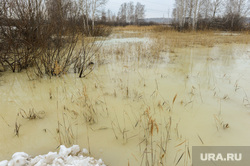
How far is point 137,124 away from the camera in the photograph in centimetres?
168

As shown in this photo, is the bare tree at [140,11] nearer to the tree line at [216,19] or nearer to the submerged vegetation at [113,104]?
the tree line at [216,19]

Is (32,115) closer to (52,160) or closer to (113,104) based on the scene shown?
(52,160)

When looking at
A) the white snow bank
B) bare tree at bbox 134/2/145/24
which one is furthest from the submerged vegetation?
bare tree at bbox 134/2/145/24

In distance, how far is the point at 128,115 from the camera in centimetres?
186

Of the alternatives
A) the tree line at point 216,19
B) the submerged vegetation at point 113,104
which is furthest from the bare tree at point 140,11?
the submerged vegetation at point 113,104

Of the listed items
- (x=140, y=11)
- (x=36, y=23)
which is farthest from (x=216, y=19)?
(x=140, y=11)

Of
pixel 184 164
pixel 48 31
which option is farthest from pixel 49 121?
pixel 48 31

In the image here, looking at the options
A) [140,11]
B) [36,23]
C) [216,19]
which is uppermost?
[140,11]

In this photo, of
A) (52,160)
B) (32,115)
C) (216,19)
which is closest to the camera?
(52,160)

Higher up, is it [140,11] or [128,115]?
[140,11]

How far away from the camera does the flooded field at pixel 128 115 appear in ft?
4.45

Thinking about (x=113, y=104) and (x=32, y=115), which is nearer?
(x=32, y=115)

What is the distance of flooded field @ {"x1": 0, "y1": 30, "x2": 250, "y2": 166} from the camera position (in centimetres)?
136

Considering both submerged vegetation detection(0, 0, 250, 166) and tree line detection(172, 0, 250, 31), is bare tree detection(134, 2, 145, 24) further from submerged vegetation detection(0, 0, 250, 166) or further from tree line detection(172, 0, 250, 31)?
submerged vegetation detection(0, 0, 250, 166)
